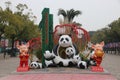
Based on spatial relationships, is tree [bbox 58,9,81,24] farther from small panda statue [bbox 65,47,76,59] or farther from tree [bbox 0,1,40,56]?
tree [bbox 0,1,40,56]

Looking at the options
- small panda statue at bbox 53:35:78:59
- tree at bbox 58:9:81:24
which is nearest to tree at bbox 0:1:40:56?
tree at bbox 58:9:81:24

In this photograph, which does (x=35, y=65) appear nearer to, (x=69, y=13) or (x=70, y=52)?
(x=70, y=52)

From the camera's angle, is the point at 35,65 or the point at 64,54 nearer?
the point at 35,65

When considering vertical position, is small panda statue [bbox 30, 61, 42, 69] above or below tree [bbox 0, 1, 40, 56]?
below

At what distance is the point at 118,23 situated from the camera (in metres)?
66.0

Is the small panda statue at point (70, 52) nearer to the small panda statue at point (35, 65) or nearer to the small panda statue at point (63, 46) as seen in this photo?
the small panda statue at point (63, 46)

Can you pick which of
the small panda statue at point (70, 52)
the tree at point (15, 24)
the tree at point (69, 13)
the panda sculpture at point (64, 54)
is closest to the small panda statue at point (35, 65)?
the panda sculpture at point (64, 54)

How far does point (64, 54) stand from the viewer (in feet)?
76.6

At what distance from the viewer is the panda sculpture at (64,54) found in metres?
22.9

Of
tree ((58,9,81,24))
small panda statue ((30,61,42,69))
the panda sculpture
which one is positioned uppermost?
tree ((58,9,81,24))

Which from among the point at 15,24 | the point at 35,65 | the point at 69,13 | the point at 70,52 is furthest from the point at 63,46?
the point at 15,24

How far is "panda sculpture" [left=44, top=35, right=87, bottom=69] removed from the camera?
75.3 ft

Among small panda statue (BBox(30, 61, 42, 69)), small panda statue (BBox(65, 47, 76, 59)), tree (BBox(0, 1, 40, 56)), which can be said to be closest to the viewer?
small panda statue (BBox(30, 61, 42, 69))

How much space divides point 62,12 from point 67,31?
4.12 metres
